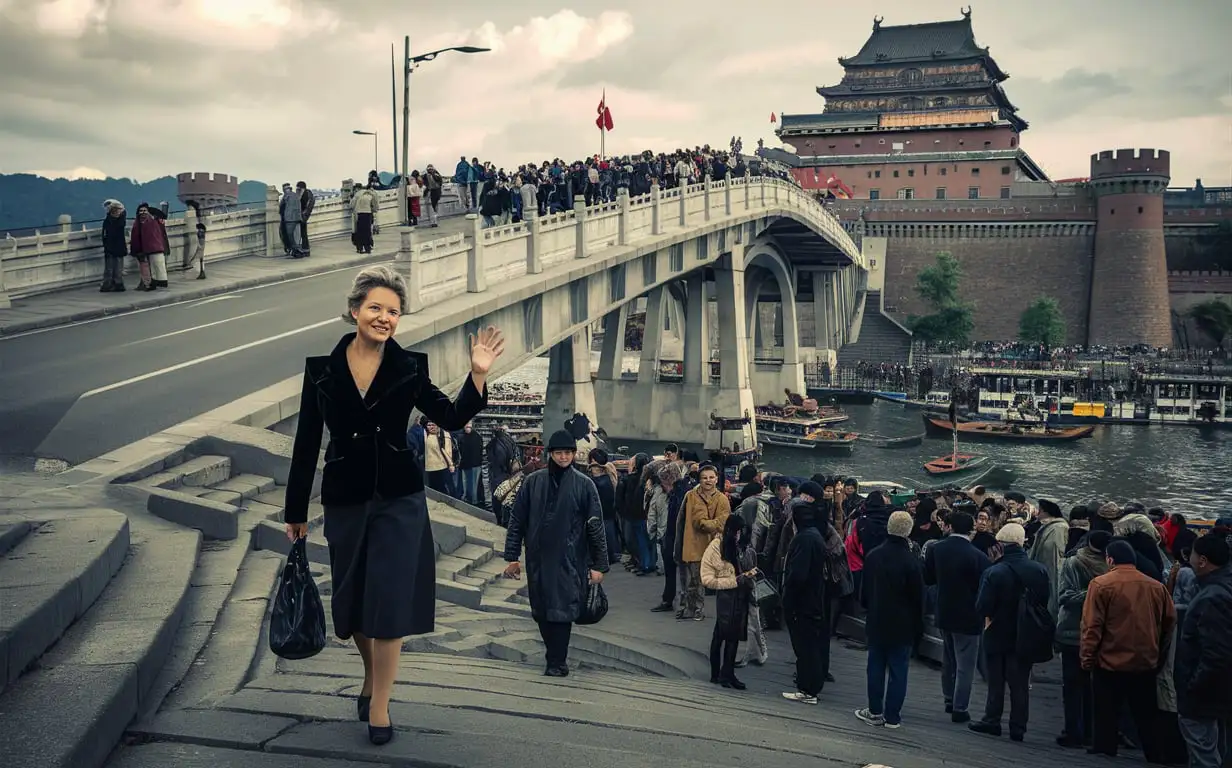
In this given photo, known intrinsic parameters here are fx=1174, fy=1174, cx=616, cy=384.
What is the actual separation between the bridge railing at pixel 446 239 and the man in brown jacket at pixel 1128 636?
1042cm

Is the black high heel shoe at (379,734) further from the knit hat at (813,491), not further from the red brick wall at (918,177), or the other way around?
the red brick wall at (918,177)

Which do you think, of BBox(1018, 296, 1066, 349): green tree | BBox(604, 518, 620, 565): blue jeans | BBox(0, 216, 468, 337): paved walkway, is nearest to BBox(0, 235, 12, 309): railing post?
BBox(0, 216, 468, 337): paved walkway

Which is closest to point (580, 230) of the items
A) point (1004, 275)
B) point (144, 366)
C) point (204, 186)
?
point (144, 366)

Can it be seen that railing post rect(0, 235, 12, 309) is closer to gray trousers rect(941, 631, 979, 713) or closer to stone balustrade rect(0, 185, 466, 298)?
stone balustrade rect(0, 185, 466, 298)

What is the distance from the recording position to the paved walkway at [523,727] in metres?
4.09

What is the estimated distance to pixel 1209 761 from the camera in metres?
6.38

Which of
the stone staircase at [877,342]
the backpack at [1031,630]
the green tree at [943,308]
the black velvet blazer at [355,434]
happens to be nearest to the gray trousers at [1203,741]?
the backpack at [1031,630]

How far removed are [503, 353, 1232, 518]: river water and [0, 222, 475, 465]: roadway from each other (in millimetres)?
24903

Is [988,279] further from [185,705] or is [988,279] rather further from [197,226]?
[185,705]

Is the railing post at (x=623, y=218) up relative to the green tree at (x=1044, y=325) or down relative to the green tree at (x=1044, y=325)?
up

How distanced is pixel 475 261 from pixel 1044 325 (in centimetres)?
6785

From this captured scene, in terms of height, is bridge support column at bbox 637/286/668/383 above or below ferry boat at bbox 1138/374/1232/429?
above

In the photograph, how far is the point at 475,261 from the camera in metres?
18.1

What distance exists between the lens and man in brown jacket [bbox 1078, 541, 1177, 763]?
681cm
